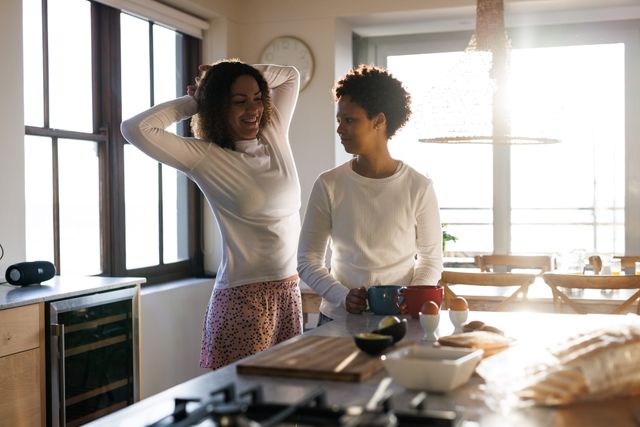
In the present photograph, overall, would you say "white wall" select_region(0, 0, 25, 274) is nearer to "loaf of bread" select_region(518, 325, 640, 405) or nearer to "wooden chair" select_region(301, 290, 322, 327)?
"wooden chair" select_region(301, 290, 322, 327)

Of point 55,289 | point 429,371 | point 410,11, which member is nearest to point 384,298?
point 429,371

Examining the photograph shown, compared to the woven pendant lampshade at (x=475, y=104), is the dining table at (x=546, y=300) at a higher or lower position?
lower

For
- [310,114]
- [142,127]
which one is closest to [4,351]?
[142,127]

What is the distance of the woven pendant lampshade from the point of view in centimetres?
322

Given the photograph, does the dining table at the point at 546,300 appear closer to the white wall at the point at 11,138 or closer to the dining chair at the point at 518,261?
the dining chair at the point at 518,261

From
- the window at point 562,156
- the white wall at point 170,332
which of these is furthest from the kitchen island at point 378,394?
the window at point 562,156

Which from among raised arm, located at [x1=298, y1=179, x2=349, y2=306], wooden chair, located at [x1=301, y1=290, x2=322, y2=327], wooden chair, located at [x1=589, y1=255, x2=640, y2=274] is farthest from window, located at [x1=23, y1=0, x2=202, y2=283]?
wooden chair, located at [x1=589, y1=255, x2=640, y2=274]

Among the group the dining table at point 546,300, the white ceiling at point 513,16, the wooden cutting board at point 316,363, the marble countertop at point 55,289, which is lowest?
the dining table at point 546,300

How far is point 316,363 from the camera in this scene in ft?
4.45

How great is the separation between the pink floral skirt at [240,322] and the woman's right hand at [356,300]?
0.46 m

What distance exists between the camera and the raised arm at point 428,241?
2.10 meters

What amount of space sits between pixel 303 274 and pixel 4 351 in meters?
1.07

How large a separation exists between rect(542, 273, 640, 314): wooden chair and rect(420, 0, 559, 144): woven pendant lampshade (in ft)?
1.99

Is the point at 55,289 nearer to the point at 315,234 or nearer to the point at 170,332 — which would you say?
the point at 315,234
